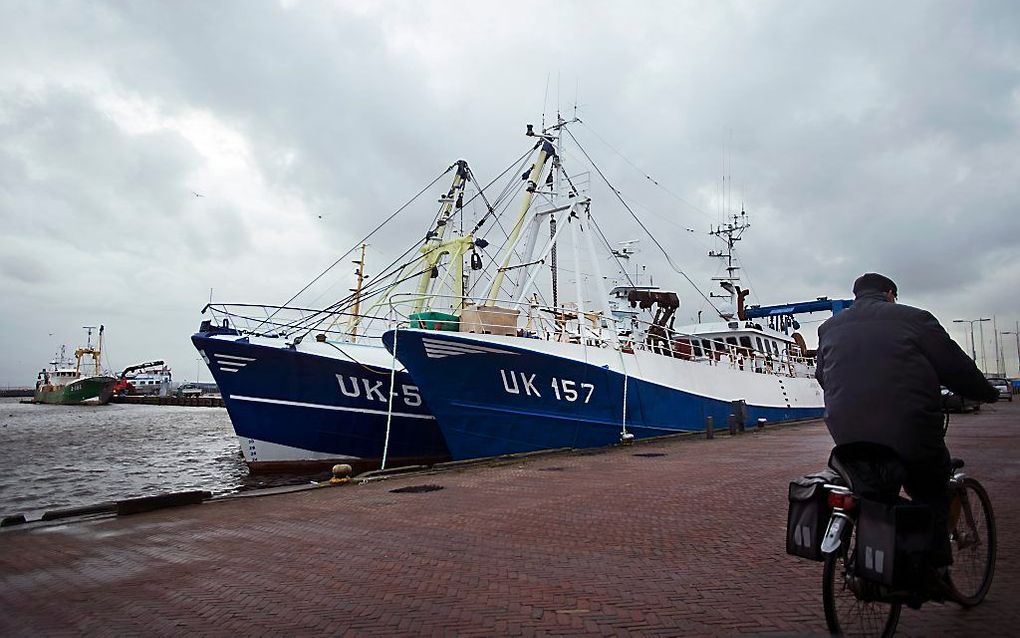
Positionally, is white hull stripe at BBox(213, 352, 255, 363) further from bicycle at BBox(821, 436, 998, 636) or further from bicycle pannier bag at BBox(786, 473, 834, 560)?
bicycle at BBox(821, 436, 998, 636)

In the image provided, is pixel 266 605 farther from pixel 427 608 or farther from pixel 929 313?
pixel 929 313

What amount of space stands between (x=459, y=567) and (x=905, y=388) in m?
3.70

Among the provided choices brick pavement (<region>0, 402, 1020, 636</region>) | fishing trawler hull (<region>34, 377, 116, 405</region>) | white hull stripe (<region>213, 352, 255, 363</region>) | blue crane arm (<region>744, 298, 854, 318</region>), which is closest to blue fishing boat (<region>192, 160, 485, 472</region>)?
Result: white hull stripe (<region>213, 352, 255, 363</region>)

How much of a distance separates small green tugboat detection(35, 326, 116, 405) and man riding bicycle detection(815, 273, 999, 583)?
94.8 metres

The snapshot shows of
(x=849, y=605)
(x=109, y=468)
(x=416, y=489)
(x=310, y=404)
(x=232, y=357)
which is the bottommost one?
(x=109, y=468)

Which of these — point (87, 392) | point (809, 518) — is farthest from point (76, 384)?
point (809, 518)

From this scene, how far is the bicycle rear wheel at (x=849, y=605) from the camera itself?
3072 millimetres

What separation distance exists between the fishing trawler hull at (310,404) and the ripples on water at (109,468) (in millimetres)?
841

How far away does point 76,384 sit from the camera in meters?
82.8

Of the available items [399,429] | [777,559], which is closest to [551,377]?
[399,429]

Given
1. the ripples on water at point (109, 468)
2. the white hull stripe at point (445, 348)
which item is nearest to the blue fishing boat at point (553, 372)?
the white hull stripe at point (445, 348)

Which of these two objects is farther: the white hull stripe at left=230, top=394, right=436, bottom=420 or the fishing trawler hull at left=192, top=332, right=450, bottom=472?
the white hull stripe at left=230, top=394, right=436, bottom=420

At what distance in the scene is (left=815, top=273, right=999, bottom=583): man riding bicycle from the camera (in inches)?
121

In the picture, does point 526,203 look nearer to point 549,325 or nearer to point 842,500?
point 549,325
